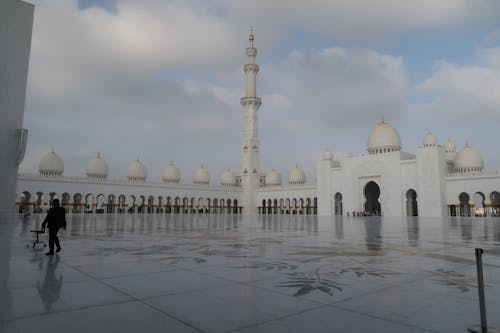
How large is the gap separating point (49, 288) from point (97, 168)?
39.4 meters

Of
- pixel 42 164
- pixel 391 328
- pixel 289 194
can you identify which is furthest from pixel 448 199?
pixel 42 164

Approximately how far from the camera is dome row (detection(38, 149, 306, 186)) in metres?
35.9

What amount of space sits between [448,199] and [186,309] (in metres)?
34.3

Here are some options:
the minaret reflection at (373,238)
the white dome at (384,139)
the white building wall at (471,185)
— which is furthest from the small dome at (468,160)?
the minaret reflection at (373,238)

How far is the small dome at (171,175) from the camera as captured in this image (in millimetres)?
45375

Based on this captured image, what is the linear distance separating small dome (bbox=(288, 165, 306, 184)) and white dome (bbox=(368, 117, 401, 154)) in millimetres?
12369

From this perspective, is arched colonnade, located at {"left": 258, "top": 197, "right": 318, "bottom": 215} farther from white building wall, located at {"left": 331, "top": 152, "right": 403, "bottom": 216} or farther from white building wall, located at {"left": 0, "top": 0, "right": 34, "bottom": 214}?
white building wall, located at {"left": 0, "top": 0, "right": 34, "bottom": 214}

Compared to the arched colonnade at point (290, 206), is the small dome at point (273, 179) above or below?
above

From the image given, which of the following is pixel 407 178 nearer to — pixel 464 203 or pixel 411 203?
pixel 411 203

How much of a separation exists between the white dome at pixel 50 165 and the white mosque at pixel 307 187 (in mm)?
89

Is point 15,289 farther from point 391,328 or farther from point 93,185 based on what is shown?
point 93,185

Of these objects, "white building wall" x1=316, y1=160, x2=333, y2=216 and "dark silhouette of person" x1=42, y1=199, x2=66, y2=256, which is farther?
"white building wall" x1=316, y1=160, x2=333, y2=216

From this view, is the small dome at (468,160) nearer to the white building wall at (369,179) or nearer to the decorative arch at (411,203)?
the decorative arch at (411,203)

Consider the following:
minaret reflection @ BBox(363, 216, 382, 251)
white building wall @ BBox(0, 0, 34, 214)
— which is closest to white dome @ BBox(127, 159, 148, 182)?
white building wall @ BBox(0, 0, 34, 214)
